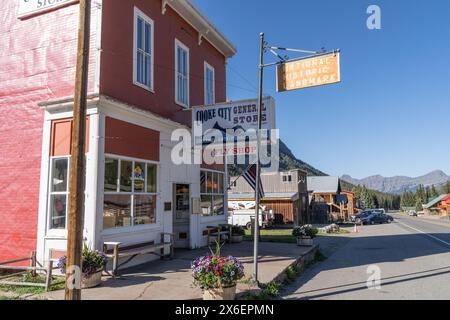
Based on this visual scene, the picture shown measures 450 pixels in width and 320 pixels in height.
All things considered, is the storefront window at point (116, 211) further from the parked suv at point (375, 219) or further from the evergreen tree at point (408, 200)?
the evergreen tree at point (408, 200)

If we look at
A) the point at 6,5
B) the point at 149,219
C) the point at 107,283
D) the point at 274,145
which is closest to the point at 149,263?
the point at 149,219

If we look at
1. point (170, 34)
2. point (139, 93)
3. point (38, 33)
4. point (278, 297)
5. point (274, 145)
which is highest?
point (170, 34)

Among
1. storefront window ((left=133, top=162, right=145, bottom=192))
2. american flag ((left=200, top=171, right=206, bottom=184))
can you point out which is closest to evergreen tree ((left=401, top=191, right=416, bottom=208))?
american flag ((left=200, top=171, right=206, bottom=184))

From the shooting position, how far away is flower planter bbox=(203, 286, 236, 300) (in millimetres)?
6828

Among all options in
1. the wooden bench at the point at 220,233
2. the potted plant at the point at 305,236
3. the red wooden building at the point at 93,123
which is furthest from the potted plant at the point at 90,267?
the potted plant at the point at 305,236

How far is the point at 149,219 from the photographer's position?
11.3 m

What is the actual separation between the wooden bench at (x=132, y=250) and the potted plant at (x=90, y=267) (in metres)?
0.62

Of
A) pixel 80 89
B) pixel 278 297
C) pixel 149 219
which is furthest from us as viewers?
pixel 149 219

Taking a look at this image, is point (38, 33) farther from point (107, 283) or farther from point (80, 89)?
point (107, 283)

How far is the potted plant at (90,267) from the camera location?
7.73 m

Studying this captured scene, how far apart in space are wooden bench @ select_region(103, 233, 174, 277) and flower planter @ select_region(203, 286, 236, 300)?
2.94 metres

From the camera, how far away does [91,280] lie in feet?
25.7

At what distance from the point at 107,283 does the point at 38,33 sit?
24.8 ft

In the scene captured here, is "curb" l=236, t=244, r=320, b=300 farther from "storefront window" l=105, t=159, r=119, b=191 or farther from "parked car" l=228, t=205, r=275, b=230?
"parked car" l=228, t=205, r=275, b=230
